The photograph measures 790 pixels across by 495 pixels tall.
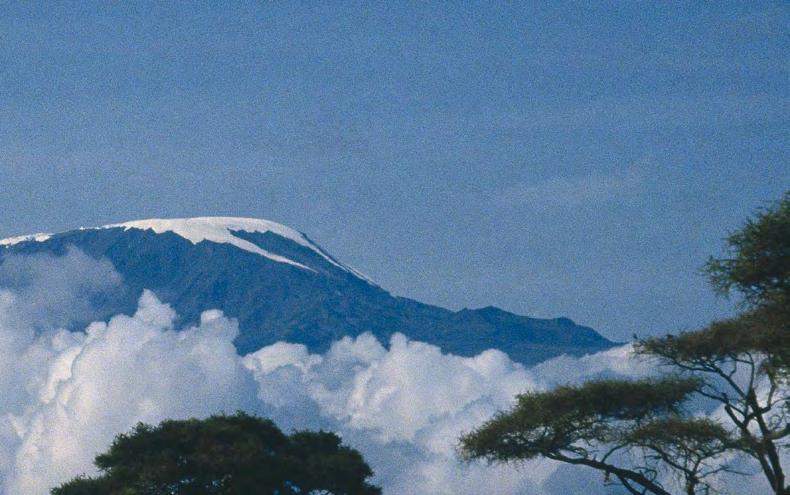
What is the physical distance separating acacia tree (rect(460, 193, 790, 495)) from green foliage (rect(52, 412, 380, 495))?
2485cm

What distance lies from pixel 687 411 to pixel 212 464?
32.8 m

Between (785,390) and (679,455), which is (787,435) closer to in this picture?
(785,390)

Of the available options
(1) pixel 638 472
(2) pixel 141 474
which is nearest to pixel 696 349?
(1) pixel 638 472

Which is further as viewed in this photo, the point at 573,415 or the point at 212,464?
the point at 212,464

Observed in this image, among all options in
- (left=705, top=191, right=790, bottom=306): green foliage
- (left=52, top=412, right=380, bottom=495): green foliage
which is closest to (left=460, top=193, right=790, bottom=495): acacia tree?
(left=705, top=191, right=790, bottom=306): green foliage

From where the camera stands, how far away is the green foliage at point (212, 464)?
274ft

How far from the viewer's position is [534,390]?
210 feet

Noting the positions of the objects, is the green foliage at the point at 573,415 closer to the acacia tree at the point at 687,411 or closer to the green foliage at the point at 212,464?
the acacia tree at the point at 687,411

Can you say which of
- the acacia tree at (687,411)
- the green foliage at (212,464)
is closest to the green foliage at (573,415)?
the acacia tree at (687,411)

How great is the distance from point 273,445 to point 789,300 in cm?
5212

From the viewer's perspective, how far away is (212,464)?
83000 mm

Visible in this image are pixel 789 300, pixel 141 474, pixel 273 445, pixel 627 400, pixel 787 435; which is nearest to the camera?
pixel 789 300

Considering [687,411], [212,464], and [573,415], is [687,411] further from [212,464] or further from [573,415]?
[212,464]

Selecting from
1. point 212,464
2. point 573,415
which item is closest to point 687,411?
point 573,415
